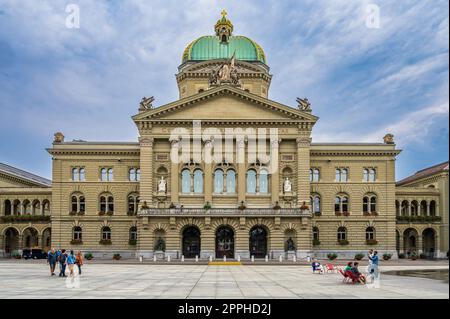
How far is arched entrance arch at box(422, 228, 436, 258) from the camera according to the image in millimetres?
88688

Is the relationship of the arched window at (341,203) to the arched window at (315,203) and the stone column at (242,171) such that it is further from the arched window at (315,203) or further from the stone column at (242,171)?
the stone column at (242,171)

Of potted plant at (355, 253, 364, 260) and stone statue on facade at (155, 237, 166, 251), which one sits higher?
stone statue on facade at (155, 237, 166, 251)

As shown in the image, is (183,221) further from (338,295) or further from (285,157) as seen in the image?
(338,295)

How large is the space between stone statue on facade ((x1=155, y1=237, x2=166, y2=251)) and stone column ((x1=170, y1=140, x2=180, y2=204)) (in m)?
5.44

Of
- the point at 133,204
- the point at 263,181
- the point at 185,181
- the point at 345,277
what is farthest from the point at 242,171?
the point at 345,277

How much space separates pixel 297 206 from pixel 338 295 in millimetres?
51673

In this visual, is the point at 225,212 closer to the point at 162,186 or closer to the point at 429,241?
the point at 162,186

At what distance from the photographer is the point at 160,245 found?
75688 millimetres

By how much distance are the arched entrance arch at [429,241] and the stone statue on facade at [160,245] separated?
4151cm

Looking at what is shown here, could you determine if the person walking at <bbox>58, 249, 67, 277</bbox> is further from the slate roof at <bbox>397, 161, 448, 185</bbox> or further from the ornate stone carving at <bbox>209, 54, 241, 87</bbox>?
the slate roof at <bbox>397, 161, 448, 185</bbox>

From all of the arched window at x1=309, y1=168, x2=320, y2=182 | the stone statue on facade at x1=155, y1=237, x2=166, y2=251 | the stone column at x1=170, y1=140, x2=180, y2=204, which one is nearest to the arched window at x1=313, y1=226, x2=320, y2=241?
the arched window at x1=309, y1=168, x2=320, y2=182
